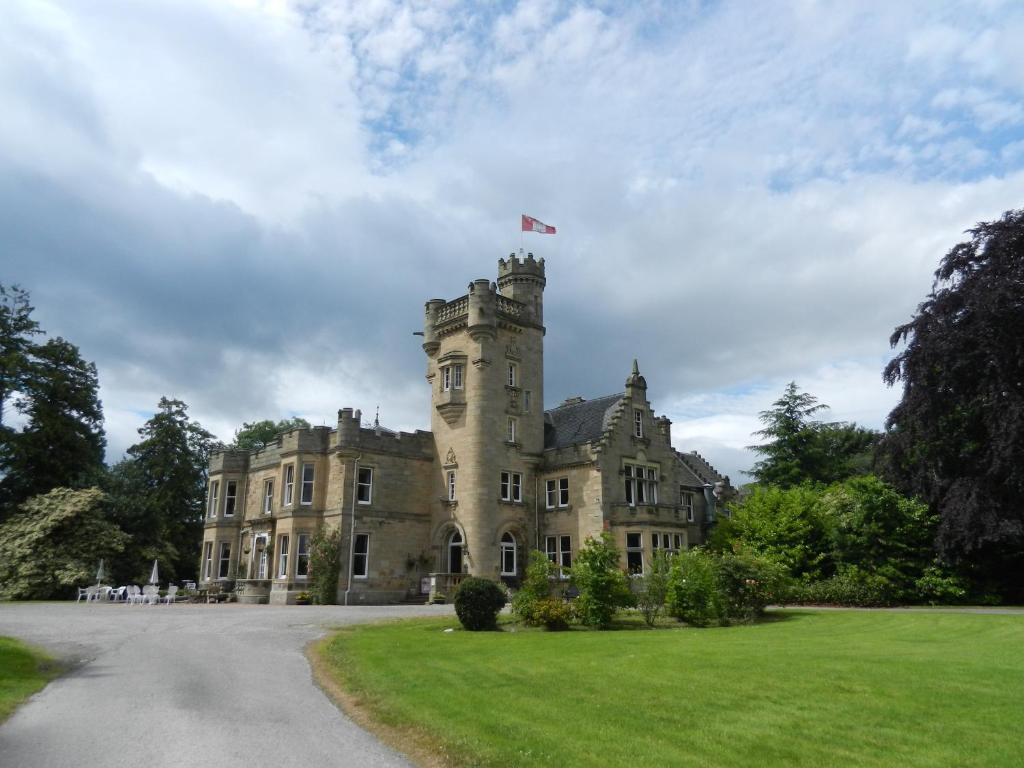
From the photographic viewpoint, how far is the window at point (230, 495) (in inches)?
1737

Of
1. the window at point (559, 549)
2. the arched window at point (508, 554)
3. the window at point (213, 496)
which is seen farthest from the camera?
the window at point (213, 496)

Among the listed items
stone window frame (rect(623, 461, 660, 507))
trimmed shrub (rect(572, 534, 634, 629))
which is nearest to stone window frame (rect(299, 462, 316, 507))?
stone window frame (rect(623, 461, 660, 507))

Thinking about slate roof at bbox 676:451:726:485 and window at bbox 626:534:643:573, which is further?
slate roof at bbox 676:451:726:485

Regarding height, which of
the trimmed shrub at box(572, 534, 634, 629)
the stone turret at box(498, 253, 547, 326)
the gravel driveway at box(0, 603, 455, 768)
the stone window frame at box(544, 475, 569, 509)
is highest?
the stone turret at box(498, 253, 547, 326)

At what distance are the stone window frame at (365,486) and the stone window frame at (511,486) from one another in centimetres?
664

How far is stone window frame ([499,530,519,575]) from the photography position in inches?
1513

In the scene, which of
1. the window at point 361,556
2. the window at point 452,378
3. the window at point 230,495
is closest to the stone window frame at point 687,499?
the window at point 452,378

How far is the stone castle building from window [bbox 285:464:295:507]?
10 cm

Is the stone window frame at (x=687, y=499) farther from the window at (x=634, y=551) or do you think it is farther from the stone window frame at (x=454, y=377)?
the stone window frame at (x=454, y=377)

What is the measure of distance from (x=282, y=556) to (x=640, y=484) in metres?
19.0

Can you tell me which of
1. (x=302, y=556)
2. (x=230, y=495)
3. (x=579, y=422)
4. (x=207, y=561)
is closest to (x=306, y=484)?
(x=302, y=556)

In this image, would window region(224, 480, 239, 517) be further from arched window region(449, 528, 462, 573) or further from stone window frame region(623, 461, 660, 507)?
stone window frame region(623, 461, 660, 507)

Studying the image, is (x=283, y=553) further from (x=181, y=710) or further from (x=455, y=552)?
(x=181, y=710)

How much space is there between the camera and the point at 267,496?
4206cm
